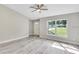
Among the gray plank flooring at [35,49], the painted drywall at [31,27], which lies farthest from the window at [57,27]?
the painted drywall at [31,27]

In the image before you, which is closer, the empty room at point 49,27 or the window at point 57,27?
the empty room at point 49,27

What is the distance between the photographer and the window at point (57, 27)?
7.95 metres

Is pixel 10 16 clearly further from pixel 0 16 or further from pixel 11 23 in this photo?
pixel 0 16

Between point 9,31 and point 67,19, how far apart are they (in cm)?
447

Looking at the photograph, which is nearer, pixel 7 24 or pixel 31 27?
pixel 7 24

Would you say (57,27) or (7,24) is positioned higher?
(7,24)

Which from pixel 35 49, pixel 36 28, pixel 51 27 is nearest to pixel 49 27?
pixel 51 27

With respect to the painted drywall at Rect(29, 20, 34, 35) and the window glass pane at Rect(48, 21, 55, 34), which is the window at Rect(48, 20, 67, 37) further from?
the painted drywall at Rect(29, 20, 34, 35)

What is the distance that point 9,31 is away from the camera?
23.8 ft

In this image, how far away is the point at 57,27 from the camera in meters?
8.72

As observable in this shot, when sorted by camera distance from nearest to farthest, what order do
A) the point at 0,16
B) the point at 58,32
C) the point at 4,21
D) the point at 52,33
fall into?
1. the point at 0,16
2. the point at 4,21
3. the point at 58,32
4. the point at 52,33

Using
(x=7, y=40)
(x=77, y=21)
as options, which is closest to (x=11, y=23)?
(x=7, y=40)

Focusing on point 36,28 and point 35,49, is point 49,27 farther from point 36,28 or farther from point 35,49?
point 35,49

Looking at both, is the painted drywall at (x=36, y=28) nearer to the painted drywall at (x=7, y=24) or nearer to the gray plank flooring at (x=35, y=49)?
the painted drywall at (x=7, y=24)
